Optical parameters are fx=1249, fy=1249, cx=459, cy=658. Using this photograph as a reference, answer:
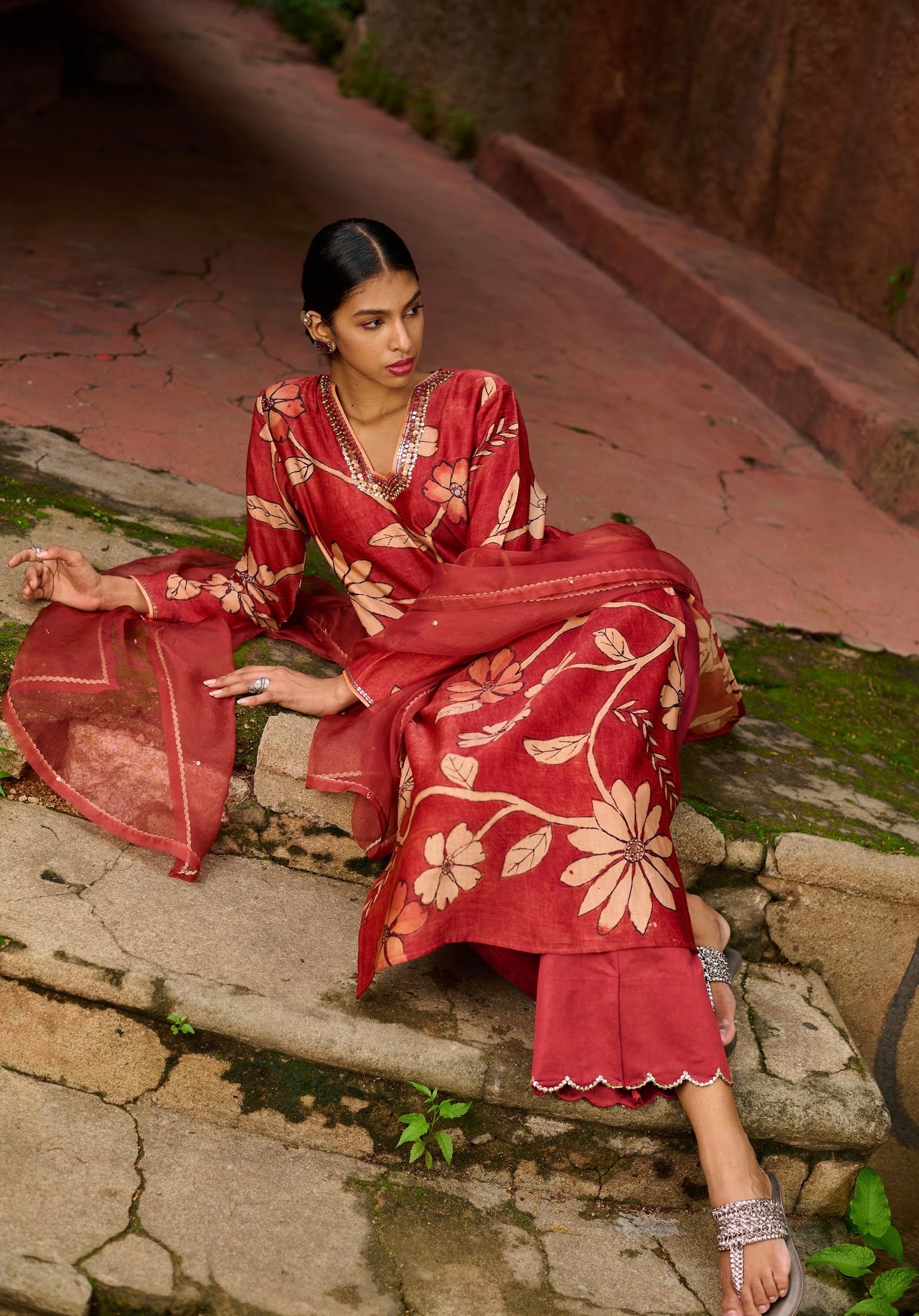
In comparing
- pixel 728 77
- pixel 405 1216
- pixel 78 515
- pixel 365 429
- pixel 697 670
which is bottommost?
pixel 405 1216

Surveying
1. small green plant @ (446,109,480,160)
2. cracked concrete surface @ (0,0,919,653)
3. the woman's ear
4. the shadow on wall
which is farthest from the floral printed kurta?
small green plant @ (446,109,480,160)

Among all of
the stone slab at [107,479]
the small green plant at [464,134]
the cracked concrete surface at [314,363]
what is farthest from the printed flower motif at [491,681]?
the small green plant at [464,134]

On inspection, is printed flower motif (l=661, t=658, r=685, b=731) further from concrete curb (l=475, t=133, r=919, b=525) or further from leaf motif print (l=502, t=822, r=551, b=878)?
concrete curb (l=475, t=133, r=919, b=525)

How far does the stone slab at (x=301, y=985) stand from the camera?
1.96 meters

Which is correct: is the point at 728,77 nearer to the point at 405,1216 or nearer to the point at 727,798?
the point at 727,798

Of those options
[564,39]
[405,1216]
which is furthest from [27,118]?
[405,1216]

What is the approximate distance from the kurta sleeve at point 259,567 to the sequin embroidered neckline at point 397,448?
10 centimetres

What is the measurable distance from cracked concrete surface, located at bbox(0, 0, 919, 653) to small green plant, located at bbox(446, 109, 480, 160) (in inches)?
28.2

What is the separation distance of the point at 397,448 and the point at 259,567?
37cm

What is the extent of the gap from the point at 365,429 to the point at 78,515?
866 mm

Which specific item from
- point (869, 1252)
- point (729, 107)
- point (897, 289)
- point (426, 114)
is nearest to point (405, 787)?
point (869, 1252)

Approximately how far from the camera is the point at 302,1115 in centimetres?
200

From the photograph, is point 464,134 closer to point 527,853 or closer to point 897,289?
point 897,289

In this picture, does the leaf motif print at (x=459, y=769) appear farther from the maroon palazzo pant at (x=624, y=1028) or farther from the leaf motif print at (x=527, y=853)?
the maroon palazzo pant at (x=624, y=1028)
